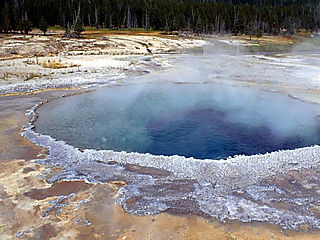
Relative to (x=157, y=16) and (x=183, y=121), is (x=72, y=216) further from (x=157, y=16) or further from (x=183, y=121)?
(x=157, y=16)

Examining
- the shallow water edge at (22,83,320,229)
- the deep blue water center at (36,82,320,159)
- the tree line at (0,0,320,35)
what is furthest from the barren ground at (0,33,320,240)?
the tree line at (0,0,320,35)

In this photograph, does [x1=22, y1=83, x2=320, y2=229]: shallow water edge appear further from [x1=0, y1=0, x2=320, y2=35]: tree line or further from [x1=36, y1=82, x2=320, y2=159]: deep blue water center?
[x1=0, y1=0, x2=320, y2=35]: tree line

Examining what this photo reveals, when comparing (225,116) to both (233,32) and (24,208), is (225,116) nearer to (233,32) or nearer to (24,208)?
(24,208)

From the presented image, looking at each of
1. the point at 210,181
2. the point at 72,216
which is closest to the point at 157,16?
the point at 210,181

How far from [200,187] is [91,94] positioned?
25.8 feet

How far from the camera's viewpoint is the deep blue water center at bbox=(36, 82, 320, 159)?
7590 mm

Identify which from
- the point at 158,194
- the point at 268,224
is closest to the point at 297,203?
the point at 268,224

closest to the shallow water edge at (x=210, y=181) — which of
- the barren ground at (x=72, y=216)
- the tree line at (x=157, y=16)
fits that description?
A: the barren ground at (x=72, y=216)

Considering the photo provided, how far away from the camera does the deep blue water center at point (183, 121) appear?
759cm

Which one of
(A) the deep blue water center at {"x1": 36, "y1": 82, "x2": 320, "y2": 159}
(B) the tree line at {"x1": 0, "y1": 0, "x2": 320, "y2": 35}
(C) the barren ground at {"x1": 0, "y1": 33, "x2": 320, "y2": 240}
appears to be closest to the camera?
(C) the barren ground at {"x1": 0, "y1": 33, "x2": 320, "y2": 240}

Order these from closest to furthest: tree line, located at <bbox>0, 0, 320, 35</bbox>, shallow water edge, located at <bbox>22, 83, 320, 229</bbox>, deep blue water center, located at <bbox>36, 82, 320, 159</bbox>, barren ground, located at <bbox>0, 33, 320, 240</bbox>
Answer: barren ground, located at <bbox>0, 33, 320, 240</bbox> → shallow water edge, located at <bbox>22, 83, 320, 229</bbox> → deep blue water center, located at <bbox>36, 82, 320, 159</bbox> → tree line, located at <bbox>0, 0, 320, 35</bbox>

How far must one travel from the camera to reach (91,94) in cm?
1219

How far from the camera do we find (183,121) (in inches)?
368

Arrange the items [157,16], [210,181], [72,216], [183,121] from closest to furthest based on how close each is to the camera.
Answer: [72,216] → [210,181] → [183,121] → [157,16]
